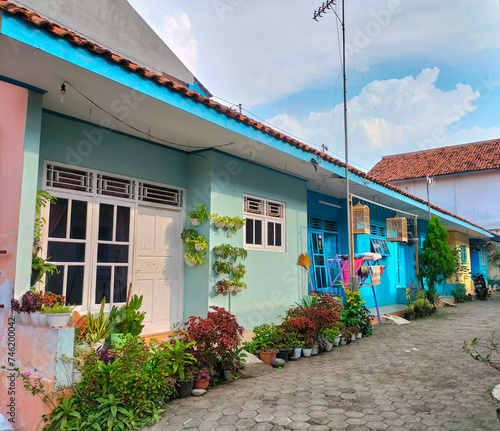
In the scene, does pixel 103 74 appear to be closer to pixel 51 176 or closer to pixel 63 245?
pixel 51 176

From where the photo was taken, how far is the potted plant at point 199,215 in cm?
710

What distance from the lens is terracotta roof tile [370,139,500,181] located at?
2284 cm

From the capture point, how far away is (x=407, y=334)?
30.3ft

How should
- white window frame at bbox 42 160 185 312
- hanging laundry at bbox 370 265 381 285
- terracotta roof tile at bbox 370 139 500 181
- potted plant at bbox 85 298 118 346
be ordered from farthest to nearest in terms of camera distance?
1. terracotta roof tile at bbox 370 139 500 181
2. hanging laundry at bbox 370 265 381 285
3. white window frame at bbox 42 160 185 312
4. potted plant at bbox 85 298 118 346

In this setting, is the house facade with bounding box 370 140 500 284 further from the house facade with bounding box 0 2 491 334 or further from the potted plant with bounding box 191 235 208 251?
the potted plant with bounding box 191 235 208 251

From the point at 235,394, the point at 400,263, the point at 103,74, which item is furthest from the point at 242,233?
the point at 400,263

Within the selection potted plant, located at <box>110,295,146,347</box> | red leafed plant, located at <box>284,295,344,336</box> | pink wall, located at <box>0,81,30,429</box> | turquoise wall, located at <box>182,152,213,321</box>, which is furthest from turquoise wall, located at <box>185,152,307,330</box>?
pink wall, located at <box>0,81,30,429</box>

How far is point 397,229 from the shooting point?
38.9 ft

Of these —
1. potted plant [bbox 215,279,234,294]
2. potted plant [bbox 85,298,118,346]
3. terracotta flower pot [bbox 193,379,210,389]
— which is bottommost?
terracotta flower pot [bbox 193,379,210,389]

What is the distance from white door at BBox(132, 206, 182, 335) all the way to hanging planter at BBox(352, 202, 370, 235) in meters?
4.60

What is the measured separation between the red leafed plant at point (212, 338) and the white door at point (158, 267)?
164 centimetres

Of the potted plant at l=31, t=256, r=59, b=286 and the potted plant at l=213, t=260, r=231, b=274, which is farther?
the potted plant at l=213, t=260, r=231, b=274

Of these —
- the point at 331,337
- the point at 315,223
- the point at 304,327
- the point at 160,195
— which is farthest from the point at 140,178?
the point at 315,223

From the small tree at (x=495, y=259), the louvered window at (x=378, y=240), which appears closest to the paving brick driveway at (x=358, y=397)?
the louvered window at (x=378, y=240)
